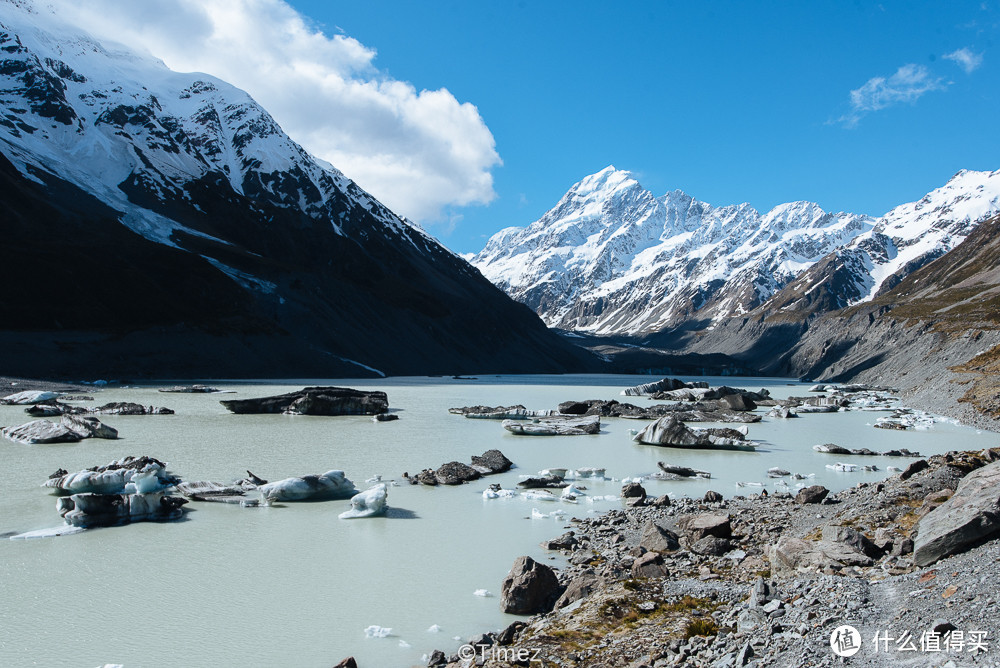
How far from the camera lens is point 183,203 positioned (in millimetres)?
132500

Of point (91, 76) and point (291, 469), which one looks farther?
point (91, 76)

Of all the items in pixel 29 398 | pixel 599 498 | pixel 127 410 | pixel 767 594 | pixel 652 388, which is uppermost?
pixel 29 398

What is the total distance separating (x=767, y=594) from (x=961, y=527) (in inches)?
108

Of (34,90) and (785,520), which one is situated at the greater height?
(34,90)

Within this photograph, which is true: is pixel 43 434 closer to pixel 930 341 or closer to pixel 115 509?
pixel 115 509

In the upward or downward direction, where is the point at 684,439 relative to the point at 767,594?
downward

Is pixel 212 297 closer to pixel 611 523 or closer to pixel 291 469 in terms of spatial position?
pixel 291 469

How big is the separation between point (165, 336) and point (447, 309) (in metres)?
69.4

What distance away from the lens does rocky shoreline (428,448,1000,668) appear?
6.54 metres

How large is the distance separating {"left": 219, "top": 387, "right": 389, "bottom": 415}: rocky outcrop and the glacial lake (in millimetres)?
16155

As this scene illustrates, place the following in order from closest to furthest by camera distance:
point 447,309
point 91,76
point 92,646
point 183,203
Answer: point 92,646, point 183,203, point 447,309, point 91,76

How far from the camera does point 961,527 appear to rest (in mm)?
8617

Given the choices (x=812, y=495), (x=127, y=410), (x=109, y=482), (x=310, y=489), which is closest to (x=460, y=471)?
(x=310, y=489)

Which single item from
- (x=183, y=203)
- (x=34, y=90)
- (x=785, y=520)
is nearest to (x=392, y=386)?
(x=785, y=520)
